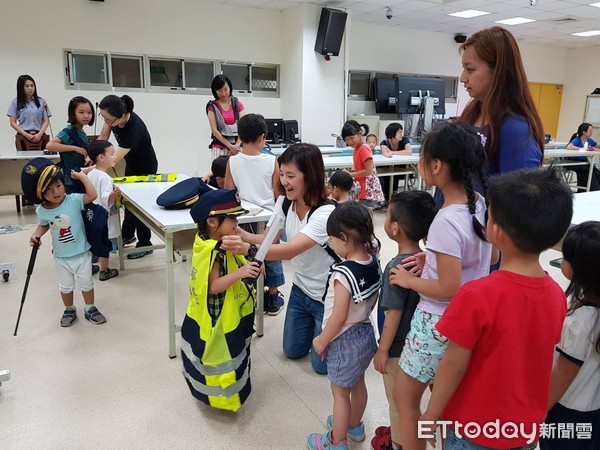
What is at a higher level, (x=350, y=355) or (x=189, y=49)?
(x=189, y=49)

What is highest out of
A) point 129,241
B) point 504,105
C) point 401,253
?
point 504,105

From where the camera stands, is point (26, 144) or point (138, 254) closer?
point (138, 254)

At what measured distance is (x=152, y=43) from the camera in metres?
6.80

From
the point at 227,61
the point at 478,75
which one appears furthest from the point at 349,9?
the point at 478,75

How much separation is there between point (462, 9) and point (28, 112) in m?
7.07

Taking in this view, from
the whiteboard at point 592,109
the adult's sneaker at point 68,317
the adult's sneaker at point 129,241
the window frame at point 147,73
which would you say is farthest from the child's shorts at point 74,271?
the whiteboard at point 592,109

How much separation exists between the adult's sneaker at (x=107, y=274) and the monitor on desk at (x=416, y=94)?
6238 millimetres

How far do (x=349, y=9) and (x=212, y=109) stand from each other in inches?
184

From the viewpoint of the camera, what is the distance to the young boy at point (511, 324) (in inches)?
34.9

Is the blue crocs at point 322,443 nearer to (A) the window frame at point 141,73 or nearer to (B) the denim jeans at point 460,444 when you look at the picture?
(B) the denim jeans at point 460,444

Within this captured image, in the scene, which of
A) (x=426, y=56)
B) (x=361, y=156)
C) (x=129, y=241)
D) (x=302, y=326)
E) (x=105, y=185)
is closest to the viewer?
(x=302, y=326)

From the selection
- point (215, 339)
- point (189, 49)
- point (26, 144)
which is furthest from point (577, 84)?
point (215, 339)

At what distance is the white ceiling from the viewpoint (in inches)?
282

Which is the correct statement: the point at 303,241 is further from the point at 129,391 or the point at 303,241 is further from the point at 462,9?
the point at 462,9
